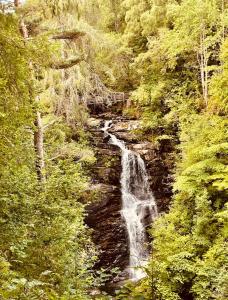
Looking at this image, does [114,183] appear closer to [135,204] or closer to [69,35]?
[135,204]

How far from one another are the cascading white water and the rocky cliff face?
0.80 feet

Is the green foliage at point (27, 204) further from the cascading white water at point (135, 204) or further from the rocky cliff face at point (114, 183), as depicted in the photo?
the cascading white water at point (135, 204)

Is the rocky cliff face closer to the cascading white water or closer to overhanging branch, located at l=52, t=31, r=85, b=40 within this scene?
the cascading white water

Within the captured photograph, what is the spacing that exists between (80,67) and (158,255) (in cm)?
715

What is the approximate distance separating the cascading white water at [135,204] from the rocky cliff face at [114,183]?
0.80 ft

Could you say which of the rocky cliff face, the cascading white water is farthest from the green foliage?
the cascading white water

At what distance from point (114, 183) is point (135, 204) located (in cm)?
132

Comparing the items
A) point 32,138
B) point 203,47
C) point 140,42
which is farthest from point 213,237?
point 140,42

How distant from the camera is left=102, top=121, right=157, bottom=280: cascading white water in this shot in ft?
46.1

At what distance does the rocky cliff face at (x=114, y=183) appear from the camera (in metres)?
13.9

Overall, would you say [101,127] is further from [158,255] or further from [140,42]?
[158,255]

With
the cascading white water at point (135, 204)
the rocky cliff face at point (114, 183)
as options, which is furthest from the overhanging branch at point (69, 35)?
the cascading white water at point (135, 204)

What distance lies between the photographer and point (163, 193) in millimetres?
15984

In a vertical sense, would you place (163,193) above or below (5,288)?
below
